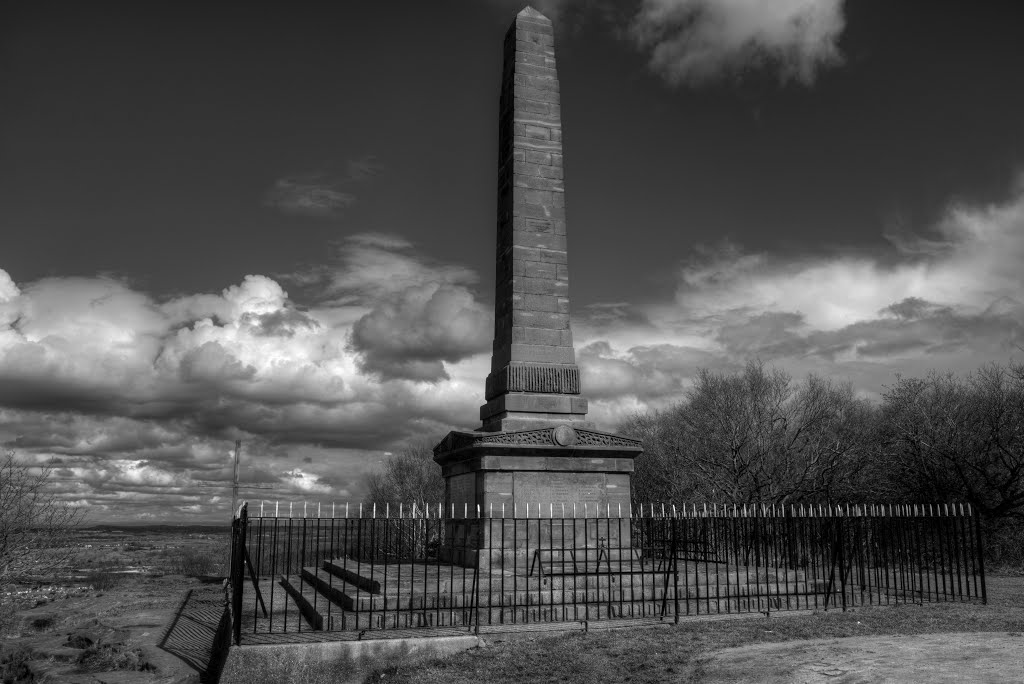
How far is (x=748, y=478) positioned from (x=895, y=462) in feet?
17.1

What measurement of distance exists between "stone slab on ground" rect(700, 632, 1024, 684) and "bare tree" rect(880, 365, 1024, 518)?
20.0 meters

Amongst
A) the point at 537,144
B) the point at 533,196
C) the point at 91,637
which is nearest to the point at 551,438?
the point at 533,196

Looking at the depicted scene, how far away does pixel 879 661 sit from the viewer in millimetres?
7320

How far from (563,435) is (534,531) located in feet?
5.53

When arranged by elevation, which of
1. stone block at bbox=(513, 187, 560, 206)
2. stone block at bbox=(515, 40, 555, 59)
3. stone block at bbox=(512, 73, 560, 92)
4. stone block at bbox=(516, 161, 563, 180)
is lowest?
stone block at bbox=(513, 187, 560, 206)

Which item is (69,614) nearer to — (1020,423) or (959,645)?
(959,645)

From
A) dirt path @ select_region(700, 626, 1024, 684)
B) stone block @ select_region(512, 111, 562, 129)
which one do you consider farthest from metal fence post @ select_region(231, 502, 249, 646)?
stone block @ select_region(512, 111, 562, 129)

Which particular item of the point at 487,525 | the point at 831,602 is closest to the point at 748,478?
the point at 831,602

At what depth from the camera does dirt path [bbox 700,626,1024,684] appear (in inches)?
265

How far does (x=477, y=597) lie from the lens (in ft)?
31.3

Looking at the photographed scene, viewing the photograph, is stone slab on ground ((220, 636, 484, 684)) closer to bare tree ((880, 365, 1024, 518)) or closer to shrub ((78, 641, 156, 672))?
shrub ((78, 641, 156, 672))

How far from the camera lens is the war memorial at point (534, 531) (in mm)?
10125

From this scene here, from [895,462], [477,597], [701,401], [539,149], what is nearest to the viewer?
[477,597]

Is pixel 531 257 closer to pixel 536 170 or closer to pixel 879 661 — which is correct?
pixel 536 170
